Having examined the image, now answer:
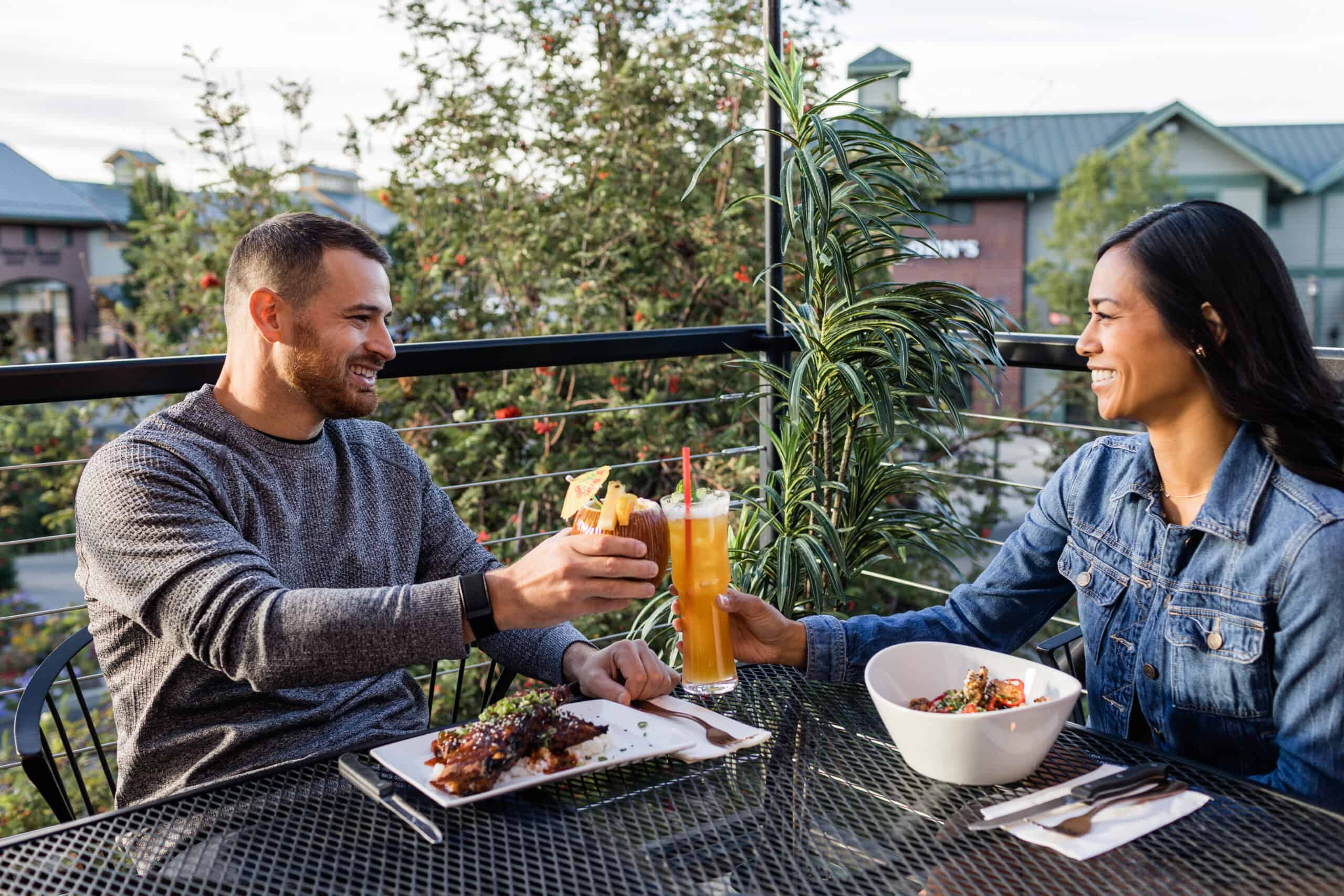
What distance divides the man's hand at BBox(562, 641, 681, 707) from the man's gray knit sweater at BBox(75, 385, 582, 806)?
0.13 metres

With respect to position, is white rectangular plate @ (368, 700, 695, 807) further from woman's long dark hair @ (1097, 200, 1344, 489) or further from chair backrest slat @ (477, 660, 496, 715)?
woman's long dark hair @ (1097, 200, 1344, 489)

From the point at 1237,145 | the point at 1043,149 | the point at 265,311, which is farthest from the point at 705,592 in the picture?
the point at 1043,149

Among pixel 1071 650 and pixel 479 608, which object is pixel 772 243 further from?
pixel 479 608

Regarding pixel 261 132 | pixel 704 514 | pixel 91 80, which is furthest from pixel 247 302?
pixel 91 80

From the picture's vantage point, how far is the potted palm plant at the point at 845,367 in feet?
8.23

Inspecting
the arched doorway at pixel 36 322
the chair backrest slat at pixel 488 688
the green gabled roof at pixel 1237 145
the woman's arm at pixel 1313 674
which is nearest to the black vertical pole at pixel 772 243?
the chair backrest slat at pixel 488 688

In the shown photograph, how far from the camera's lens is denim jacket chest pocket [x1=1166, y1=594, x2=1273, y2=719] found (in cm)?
133

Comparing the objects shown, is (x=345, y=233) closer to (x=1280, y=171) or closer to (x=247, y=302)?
(x=247, y=302)

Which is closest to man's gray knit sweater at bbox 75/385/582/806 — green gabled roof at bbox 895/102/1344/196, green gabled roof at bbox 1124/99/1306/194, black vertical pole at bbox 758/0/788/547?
black vertical pole at bbox 758/0/788/547

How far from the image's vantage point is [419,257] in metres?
4.91

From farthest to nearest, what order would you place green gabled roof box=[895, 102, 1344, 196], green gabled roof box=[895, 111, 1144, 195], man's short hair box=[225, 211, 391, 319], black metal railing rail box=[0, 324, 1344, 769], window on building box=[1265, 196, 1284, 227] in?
window on building box=[1265, 196, 1284, 227] < green gabled roof box=[895, 102, 1344, 196] < green gabled roof box=[895, 111, 1144, 195] < black metal railing rail box=[0, 324, 1344, 769] < man's short hair box=[225, 211, 391, 319]

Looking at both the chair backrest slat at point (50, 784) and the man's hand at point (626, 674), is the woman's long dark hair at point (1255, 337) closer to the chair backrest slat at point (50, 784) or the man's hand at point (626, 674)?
the man's hand at point (626, 674)

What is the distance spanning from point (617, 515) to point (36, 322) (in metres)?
9.31

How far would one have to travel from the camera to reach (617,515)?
135cm
